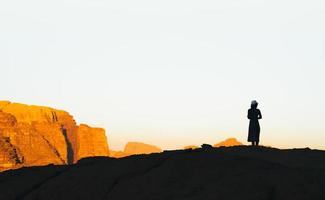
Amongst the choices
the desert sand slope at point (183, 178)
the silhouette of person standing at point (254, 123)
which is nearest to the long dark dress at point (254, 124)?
the silhouette of person standing at point (254, 123)

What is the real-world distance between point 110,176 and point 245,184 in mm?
3916

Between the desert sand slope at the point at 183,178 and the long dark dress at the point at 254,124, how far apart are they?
3965 mm

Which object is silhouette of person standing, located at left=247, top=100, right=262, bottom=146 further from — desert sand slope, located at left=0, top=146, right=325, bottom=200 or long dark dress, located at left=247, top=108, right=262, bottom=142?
desert sand slope, located at left=0, top=146, right=325, bottom=200

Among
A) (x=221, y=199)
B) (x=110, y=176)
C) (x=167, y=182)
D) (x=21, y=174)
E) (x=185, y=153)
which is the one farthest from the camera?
(x=21, y=174)

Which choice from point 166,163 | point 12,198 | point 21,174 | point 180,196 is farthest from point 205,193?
point 21,174

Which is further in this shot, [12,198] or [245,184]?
[12,198]

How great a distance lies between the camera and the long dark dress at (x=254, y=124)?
20.8 m

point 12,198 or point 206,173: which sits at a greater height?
point 206,173

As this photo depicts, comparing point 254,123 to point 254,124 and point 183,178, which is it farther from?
point 183,178

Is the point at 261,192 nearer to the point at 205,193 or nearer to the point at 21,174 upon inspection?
the point at 205,193

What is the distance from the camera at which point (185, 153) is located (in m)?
15.1

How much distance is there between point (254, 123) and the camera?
821 inches

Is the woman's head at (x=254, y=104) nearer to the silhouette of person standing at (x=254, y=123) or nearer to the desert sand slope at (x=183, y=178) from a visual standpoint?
the silhouette of person standing at (x=254, y=123)

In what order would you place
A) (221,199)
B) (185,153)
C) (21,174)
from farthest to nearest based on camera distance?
(21,174), (185,153), (221,199)
